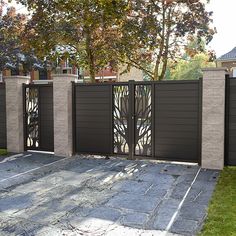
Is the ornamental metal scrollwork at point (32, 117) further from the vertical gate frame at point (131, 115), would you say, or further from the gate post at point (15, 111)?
the vertical gate frame at point (131, 115)

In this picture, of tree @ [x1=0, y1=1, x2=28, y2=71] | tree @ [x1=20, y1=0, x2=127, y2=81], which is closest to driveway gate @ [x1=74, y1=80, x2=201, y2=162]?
tree @ [x1=20, y1=0, x2=127, y2=81]

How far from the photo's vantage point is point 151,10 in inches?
519

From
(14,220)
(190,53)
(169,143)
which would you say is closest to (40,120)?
(169,143)

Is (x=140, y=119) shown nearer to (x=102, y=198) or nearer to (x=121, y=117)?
Result: (x=121, y=117)

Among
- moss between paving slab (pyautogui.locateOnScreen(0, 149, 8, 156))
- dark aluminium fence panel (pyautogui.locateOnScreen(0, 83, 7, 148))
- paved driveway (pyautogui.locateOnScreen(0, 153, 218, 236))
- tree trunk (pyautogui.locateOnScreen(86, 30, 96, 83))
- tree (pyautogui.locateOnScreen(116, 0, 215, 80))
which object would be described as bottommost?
paved driveway (pyautogui.locateOnScreen(0, 153, 218, 236))

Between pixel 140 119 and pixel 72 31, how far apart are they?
5.68 m

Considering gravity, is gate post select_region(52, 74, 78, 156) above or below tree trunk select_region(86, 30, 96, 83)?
below

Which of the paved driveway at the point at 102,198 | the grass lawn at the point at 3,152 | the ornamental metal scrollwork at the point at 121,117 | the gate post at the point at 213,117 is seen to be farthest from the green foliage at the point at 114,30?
the paved driveway at the point at 102,198

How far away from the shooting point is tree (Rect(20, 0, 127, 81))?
10992 millimetres

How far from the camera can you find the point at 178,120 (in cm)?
852

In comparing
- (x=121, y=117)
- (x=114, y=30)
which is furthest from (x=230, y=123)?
(x=114, y=30)

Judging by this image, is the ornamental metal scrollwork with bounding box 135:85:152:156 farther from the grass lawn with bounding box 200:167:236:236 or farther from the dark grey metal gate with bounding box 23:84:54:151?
the dark grey metal gate with bounding box 23:84:54:151

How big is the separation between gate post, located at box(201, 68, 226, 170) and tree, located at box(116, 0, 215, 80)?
5604 mm

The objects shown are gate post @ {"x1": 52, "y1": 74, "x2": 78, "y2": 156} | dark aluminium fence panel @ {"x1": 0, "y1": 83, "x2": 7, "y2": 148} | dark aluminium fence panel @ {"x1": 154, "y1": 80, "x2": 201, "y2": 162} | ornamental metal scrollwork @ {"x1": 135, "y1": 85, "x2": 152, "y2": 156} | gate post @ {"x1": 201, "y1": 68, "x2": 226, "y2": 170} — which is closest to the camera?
gate post @ {"x1": 201, "y1": 68, "x2": 226, "y2": 170}
